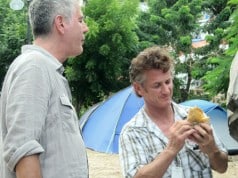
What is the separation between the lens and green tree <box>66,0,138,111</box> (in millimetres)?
13195

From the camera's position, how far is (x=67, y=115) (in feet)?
6.64

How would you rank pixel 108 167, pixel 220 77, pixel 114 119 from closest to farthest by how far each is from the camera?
pixel 220 77 → pixel 108 167 → pixel 114 119

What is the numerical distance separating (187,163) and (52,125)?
82cm

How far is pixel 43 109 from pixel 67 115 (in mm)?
125

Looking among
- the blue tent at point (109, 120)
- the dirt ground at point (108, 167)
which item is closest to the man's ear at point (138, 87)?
the dirt ground at point (108, 167)

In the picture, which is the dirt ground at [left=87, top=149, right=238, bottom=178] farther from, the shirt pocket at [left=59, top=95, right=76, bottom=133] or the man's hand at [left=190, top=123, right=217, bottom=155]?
the shirt pocket at [left=59, top=95, right=76, bottom=133]

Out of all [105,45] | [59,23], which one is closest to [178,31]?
[105,45]

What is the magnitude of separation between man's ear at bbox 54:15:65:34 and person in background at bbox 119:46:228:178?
23.3 inches

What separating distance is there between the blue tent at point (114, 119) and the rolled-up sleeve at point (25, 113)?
735 centimetres

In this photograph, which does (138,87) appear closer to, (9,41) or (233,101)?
(233,101)

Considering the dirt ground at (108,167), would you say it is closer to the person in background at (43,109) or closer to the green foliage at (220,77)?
the green foliage at (220,77)

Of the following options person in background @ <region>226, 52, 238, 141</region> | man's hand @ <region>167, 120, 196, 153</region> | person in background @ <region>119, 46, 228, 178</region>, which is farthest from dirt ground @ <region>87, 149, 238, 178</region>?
man's hand @ <region>167, 120, 196, 153</region>

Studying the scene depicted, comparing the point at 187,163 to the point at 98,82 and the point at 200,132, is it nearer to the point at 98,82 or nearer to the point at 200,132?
the point at 200,132

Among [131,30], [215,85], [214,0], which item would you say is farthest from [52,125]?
[214,0]
